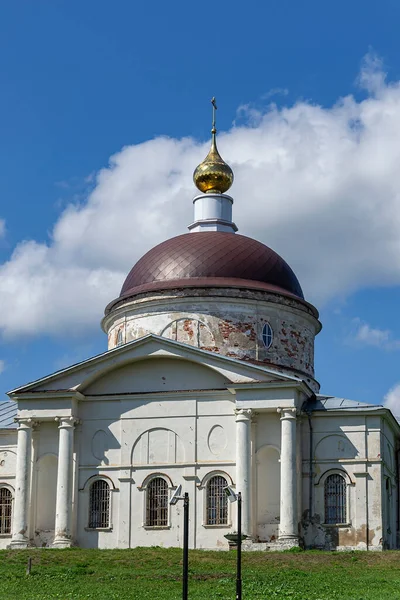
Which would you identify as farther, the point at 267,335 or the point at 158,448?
the point at 267,335

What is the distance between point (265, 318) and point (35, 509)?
9.13m

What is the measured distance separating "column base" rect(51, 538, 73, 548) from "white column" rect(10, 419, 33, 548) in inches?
34.1

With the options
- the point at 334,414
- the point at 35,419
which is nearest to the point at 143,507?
the point at 35,419

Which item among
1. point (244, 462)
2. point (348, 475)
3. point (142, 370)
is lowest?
point (348, 475)

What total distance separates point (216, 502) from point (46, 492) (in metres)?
5.10

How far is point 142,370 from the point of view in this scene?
32.2 meters

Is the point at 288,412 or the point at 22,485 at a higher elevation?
the point at 288,412

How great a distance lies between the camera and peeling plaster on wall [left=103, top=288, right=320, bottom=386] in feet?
113

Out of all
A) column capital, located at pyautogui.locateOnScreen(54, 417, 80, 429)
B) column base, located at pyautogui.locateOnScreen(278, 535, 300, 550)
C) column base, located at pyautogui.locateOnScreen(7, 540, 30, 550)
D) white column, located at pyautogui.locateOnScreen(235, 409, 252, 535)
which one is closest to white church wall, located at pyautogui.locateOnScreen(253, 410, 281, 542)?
white column, located at pyautogui.locateOnScreen(235, 409, 252, 535)

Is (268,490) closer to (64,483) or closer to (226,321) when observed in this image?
(64,483)

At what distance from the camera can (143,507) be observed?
103 ft

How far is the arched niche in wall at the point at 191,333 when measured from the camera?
1361 inches

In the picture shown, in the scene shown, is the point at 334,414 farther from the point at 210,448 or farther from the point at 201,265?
the point at 201,265

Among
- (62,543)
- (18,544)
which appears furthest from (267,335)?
(18,544)
